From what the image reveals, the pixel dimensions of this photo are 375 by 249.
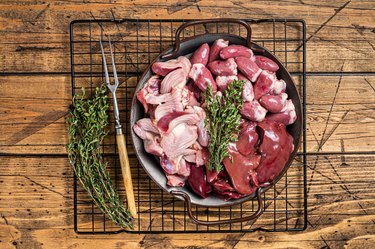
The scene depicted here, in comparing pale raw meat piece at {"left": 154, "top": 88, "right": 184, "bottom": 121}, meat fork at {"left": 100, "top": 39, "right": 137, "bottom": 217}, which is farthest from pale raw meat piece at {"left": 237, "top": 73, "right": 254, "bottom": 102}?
meat fork at {"left": 100, "top": 39, "right": 137, "bottom": 217}

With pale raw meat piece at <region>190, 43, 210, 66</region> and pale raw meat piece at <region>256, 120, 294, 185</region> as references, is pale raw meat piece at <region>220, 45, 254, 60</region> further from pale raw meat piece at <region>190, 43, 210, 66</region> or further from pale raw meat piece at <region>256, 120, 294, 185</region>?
pale raw meat piece at <region>256, 120, 294, 185</region>

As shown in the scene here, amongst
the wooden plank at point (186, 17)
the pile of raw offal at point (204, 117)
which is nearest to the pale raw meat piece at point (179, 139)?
the pile of raw offal at point (204, 117)

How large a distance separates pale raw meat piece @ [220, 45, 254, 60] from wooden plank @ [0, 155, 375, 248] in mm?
477

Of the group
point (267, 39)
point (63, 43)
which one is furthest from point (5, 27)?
point (267, 39)

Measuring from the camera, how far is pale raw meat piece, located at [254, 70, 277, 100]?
172 cm

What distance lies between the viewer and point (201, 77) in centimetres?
171

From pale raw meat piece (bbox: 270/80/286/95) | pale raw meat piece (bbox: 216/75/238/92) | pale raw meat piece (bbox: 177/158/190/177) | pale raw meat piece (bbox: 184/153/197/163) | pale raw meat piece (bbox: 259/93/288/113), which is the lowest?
pale raw meat piece (bbox: 177/158/190/177)

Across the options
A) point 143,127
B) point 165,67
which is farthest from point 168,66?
point 143,127

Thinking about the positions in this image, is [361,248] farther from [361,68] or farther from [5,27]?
[5,27]

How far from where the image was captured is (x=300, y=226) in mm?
1909

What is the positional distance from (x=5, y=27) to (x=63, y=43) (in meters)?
0.22

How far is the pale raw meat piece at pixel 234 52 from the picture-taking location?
173 centimetres

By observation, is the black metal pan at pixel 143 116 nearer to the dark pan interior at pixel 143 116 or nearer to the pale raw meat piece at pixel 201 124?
the dark pan interior at pixel 143 116

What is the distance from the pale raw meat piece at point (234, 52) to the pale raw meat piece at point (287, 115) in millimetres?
215
